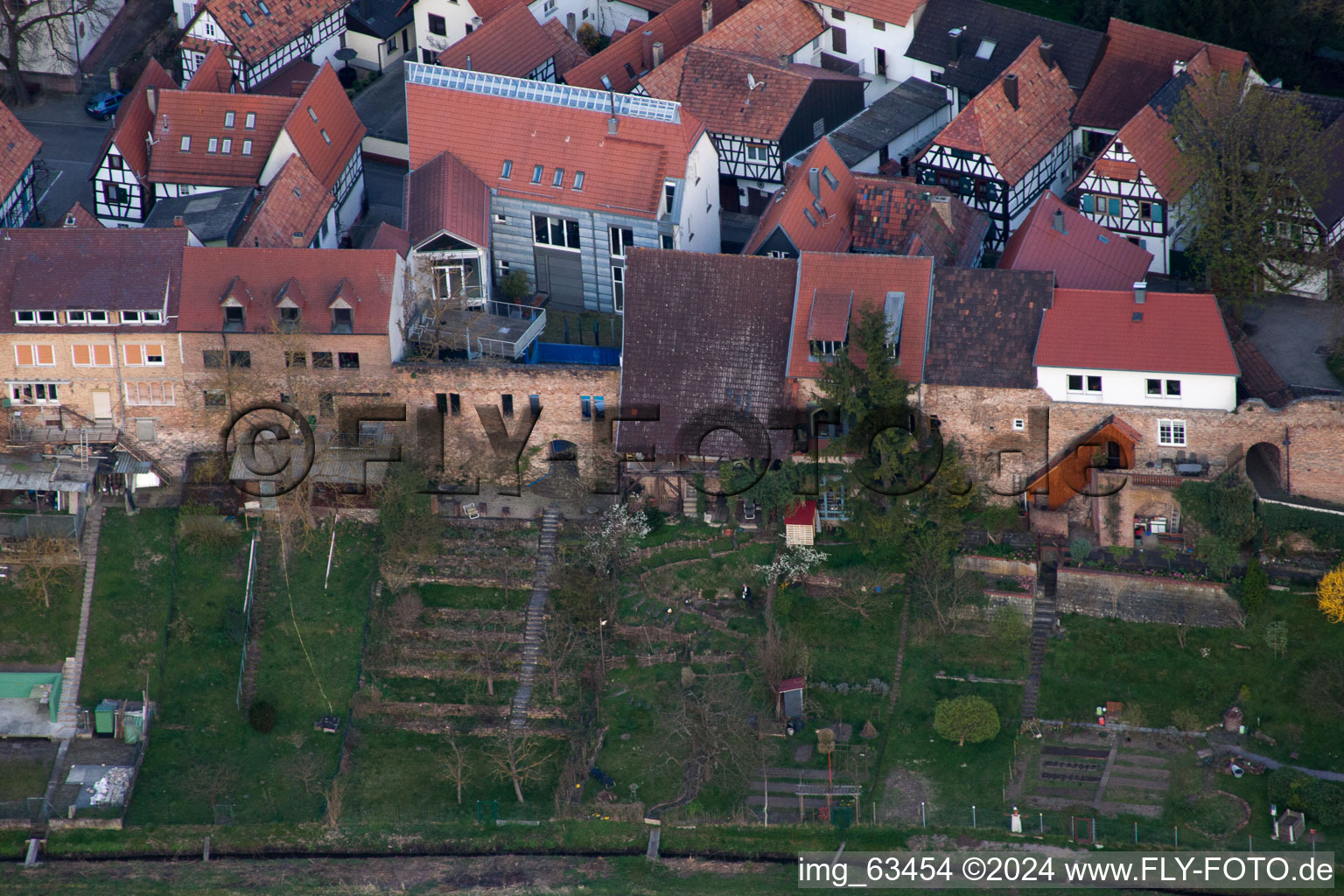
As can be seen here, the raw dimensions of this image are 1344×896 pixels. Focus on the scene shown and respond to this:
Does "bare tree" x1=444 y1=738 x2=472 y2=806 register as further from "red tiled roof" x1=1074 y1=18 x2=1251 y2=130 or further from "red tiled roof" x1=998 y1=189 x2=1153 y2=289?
"red tiled roof" x1=1074 y1=18 x2=1251 y2=130

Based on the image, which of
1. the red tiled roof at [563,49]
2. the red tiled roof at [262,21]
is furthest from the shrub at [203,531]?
the red tiled roof at [563,49]

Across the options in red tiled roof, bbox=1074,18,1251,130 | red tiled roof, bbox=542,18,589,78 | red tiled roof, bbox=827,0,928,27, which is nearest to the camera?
red tiled roof, bbox=1074,18,1251,130

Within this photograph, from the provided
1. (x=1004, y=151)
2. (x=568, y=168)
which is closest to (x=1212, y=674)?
(x=1004, y=151)

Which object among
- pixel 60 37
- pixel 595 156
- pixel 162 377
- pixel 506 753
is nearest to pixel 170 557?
pixel 162 377

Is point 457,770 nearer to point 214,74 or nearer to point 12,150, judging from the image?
point 12,150

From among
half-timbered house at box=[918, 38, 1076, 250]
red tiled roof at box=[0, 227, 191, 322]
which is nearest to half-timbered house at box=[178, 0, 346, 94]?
red tiled roof at box=[0, 227, 191, 322]

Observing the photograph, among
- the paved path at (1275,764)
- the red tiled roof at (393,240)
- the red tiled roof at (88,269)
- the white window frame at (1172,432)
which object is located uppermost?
the red tiled roof at (393,240)

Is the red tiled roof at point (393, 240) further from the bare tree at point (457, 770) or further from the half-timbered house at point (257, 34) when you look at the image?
the bare tree at point (457, 770)
